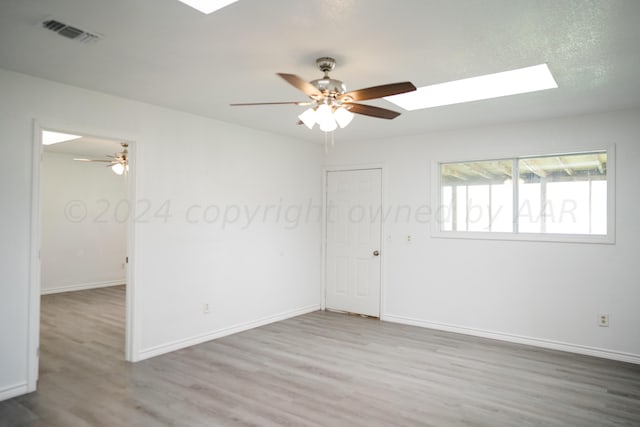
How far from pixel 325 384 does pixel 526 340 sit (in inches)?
101

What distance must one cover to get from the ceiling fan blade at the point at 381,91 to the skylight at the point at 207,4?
924 millimetres

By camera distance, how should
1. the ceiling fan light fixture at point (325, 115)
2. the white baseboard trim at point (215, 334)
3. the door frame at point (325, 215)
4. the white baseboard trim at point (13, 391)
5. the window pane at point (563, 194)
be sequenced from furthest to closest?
the door frame at point (325, 215) → the window pane at point (563, 194) → the white baseboard trim at point (215, 334) → the white baseboard trim at point (13, 391) → the ceiling fan light fixture at point (325, 115)

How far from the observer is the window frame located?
13.8 feet

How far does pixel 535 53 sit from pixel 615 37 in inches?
17.0

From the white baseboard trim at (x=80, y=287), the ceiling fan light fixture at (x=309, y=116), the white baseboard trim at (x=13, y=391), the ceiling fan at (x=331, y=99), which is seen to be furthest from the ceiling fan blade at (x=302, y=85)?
the white baseboard trim at (x=80, y=287)

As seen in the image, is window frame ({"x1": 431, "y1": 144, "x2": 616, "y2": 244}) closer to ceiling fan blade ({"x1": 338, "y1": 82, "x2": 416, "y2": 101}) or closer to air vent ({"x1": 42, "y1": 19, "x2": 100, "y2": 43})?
ceiling fan blade ({"x1": 338, "y1": 82, "x2": 416, "y2": 101})

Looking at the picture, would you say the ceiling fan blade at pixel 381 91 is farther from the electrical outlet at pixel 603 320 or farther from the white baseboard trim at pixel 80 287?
the white baseboard trim at pixel 80 287

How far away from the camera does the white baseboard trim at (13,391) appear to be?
10.2 ft

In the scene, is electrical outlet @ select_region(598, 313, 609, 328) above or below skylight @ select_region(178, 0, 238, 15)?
below

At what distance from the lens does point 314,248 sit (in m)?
6.23

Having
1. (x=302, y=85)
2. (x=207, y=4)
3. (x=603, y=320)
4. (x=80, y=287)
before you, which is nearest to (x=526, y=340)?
(x=603, y=320)

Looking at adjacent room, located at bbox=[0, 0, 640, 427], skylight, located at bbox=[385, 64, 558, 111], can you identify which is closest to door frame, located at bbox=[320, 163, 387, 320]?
adjacent room, located at bbox=[0, 0, 640, 427]

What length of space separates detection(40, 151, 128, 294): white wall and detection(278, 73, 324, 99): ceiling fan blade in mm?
6365

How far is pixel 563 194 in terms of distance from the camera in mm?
4547
